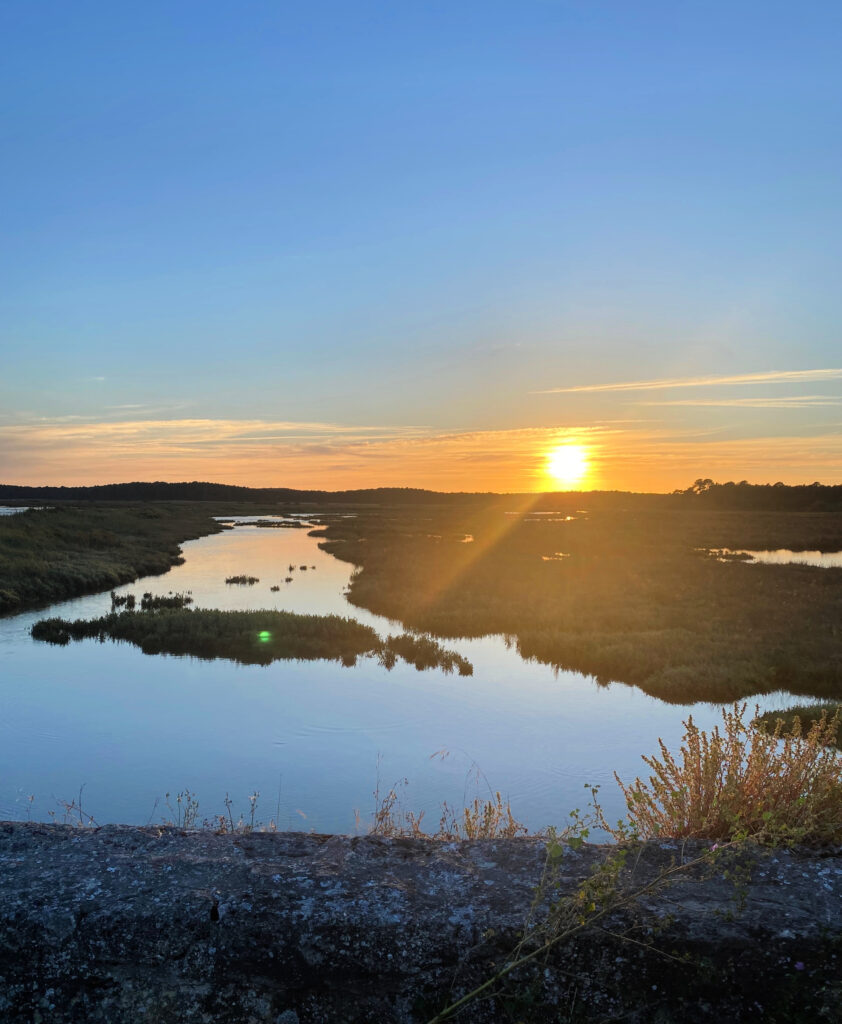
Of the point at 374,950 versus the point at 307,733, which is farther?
the point at 307,733

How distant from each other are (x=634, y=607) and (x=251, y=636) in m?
14.3

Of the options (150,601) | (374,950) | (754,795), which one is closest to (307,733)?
(754,795)

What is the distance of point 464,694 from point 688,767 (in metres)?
12.1

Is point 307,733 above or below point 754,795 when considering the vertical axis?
below

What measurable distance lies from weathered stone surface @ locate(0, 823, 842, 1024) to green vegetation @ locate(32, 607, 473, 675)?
1574cm

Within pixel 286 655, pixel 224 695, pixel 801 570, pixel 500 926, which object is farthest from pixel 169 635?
pixel 801 570

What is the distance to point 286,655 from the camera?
21.0m

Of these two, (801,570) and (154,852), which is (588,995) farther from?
(801,570)

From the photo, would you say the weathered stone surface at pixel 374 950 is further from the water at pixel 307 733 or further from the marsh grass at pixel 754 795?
the water at pixel 307 733

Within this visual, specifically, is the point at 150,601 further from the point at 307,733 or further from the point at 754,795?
the point at 754,795

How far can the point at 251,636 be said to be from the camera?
22406 millimetres

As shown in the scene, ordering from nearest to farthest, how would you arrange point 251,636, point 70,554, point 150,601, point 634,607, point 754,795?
point 754,795, point 251,636, point 634,607, point 150,601, point 70,554

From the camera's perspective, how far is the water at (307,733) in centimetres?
1105

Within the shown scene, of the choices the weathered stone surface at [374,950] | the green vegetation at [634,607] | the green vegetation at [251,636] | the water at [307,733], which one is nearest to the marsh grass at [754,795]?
the weathered stone surface at [374,950]
